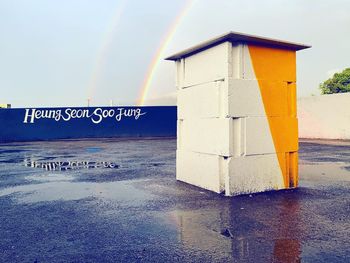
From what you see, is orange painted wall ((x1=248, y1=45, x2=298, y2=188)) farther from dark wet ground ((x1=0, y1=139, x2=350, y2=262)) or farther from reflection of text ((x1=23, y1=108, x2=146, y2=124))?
reflection of text ((x1=23, y1=108, x2=146, y2=124))

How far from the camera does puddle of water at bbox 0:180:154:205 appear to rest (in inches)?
217

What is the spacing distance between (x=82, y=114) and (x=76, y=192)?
2050 centimetres

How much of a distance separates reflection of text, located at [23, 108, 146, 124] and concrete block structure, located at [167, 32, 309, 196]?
19.7 m

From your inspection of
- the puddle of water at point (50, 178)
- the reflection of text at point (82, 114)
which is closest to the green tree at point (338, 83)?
the reflection of text at point (82, 114)

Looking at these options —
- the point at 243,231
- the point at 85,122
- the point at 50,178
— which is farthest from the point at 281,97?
the point at 85,122

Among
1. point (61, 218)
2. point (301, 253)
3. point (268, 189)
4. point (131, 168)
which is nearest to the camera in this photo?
point (301, 253)

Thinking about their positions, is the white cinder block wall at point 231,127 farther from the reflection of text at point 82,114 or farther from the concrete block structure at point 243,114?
the reflection of text at point 82,114

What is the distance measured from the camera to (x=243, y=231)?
373 centimetres

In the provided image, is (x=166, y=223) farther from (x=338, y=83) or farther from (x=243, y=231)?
(x=338, y=83)

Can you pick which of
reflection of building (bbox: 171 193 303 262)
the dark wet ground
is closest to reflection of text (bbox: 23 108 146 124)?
the dark wet ground

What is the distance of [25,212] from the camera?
4.68m

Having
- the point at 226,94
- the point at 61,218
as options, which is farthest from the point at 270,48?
the point at 61,218

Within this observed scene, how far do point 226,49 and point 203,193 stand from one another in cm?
261

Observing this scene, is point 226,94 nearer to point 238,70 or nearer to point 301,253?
point 238,70
